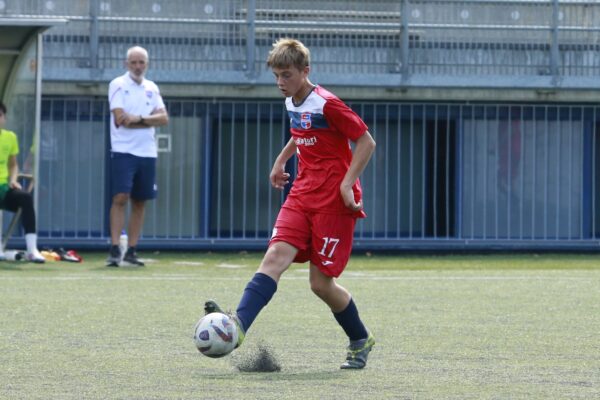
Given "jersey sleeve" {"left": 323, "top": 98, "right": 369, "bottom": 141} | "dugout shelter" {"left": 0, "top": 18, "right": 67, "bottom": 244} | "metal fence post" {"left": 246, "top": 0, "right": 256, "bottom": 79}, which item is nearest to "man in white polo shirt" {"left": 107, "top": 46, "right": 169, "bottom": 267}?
"dugout shelter" {"left": 0, "top": 18, "right": 67, "bottom": 244}

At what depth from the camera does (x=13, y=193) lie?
15625 mm

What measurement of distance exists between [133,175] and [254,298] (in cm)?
802

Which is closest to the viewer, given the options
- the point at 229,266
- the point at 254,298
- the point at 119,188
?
the point at 254,298

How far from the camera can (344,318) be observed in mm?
7555

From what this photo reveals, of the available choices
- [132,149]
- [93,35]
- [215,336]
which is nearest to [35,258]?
[132,149]

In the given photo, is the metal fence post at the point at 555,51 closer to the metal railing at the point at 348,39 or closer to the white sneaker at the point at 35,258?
the metal railing at the point at 348,39

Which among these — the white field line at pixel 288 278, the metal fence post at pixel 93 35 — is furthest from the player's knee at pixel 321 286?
the metal fence post at pixel 93 35

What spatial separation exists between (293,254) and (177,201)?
11.8 metres

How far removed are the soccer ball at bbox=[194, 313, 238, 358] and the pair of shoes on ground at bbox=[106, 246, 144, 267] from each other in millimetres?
8284

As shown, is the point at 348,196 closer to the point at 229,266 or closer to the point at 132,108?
the point at 132,108

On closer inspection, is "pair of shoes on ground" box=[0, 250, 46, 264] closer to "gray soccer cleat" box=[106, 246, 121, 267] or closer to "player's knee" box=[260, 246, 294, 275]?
"gray soccer cleat" box=[106, 246, 121, 267]

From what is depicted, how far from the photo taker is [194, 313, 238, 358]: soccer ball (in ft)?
21.9

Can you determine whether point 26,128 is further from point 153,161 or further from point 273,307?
point 273,307

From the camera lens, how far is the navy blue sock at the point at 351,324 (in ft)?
24.5
